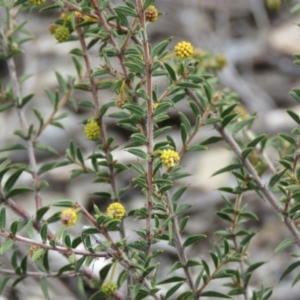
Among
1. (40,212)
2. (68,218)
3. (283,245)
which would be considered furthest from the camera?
(40,212)

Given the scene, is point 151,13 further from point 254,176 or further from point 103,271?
point 103,271

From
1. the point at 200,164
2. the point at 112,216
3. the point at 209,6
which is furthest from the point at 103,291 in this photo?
the point at 209,6

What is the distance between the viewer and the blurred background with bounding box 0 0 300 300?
3.52m

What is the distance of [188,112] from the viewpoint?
4418mm

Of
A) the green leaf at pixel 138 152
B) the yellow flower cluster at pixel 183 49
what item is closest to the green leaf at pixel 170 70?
the yellow flower cluster at pixel 183 49

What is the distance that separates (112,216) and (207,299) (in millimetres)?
1814

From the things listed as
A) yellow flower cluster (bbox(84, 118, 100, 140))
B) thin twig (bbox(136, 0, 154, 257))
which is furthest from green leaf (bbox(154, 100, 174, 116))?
yellow flower cluster (bbox(84, 118, 100, 140))

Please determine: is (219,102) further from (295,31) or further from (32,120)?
(295,31)

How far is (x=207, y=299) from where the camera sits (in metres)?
3.00

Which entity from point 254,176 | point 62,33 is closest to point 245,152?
point 254,176

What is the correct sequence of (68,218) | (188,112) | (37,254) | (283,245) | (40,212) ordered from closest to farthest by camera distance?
(68,218) < (37,254) < (283,245) < (40,212) < (188,112)

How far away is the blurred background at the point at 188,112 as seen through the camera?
11.5ft

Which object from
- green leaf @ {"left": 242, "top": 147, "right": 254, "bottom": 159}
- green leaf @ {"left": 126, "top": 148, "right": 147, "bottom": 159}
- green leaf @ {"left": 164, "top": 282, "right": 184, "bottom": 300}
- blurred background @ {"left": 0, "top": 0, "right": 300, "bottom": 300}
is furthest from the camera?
blurred background @ {"left": 0, "top": 0, "right": 300, "bottom": 300}

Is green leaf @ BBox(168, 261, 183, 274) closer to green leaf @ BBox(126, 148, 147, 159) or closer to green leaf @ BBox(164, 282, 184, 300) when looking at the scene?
green leaf @ BBox(164, 282, 184, 300)
